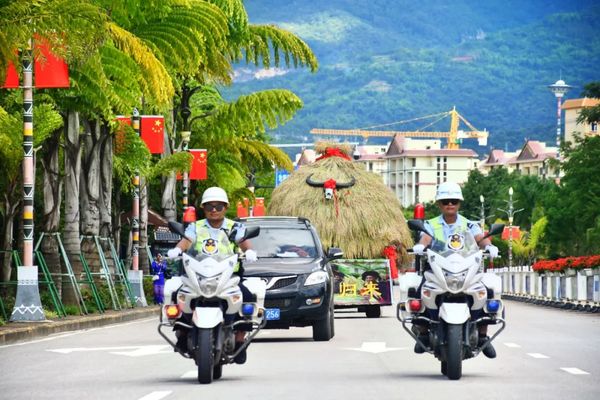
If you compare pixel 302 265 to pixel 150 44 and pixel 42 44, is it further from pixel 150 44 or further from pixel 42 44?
pixel 150 44

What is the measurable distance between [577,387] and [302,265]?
9004 millimetres

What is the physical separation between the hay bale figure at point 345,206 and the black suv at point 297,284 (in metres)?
9.53

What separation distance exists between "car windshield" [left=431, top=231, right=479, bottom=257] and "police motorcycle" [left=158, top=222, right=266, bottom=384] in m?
1.81

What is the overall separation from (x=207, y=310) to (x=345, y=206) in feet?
62.9

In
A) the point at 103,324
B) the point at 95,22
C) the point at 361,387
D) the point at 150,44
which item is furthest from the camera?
the point at 150,44

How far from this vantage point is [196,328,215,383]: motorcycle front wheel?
14930 millimetres

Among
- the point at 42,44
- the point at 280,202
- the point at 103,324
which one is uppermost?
the point at 42,44

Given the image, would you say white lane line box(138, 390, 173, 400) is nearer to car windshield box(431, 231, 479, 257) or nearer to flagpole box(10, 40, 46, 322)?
car windshield box(431, 231, 479, 257)

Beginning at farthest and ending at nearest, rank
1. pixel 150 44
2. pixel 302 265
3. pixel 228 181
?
1. pixel 228 181
2. pixel 150 44
3. pixel 302 265

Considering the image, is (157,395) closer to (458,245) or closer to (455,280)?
(455,280)

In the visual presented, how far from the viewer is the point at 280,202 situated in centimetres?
3481

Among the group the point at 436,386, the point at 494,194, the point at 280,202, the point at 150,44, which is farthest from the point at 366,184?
the point at 494,194

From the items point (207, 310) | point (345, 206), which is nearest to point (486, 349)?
point (207, 310)

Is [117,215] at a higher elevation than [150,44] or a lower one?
lower
